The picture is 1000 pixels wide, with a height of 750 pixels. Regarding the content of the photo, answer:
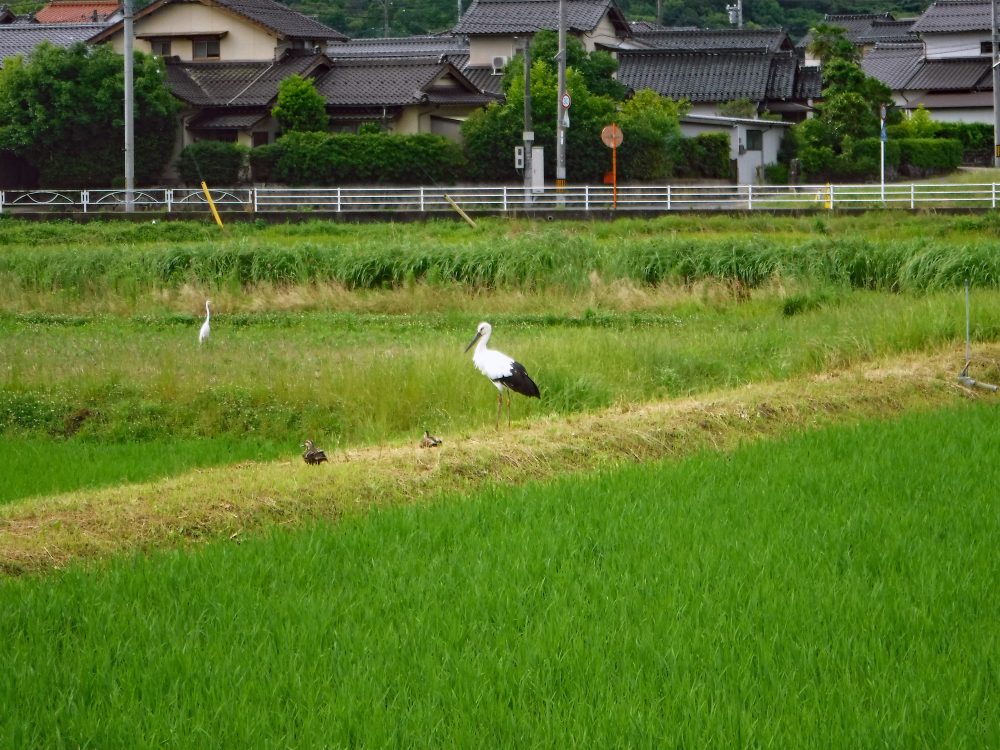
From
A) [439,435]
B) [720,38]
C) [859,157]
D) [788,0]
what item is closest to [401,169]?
[859,157]

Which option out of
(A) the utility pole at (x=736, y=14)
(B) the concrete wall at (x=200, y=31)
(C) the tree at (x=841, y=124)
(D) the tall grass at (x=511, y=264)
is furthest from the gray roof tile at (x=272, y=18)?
(A) the utility pole at (x=736, y=14)

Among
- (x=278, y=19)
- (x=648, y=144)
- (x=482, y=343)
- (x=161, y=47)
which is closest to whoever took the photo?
(x=482, y=343)

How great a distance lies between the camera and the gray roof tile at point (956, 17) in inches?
1778

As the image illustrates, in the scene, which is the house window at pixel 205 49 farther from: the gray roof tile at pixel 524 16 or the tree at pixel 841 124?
the tree at pixel 841 124

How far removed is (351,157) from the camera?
3281 cm

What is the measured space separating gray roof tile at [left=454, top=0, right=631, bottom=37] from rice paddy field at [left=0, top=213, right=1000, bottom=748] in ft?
85.7

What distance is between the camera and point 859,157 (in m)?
36.0

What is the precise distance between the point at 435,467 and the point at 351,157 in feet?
84.9

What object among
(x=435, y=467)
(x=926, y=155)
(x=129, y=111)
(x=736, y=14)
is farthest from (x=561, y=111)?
(x=736, y=14)

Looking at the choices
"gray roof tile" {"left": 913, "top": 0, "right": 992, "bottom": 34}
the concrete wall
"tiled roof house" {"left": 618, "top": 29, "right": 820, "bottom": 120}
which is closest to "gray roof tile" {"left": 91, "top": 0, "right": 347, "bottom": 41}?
the concrete wall

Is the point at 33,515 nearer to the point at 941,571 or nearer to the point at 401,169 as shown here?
the point at 941,571

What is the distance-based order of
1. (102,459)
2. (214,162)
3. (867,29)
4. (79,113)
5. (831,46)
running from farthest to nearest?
1. (867,29)
2. (831,46)
3. (214,162)
4. (79,113)
5. (102,459)

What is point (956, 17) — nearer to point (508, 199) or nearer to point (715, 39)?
point (715, 39)

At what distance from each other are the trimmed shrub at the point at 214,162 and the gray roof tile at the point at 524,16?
34.1ft
